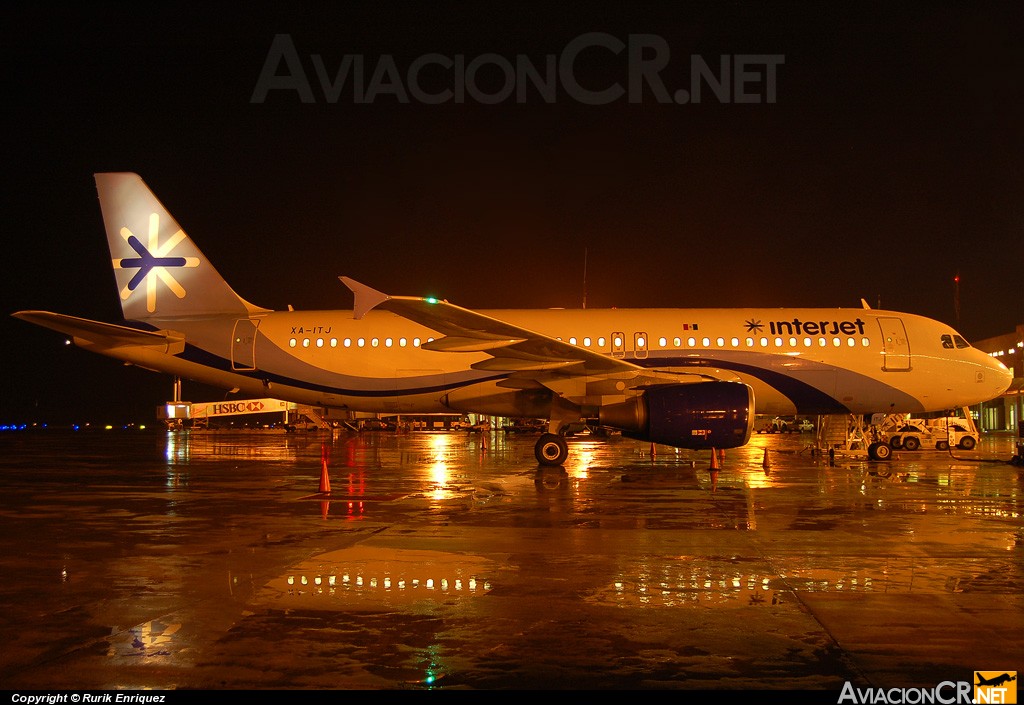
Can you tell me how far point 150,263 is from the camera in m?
21.3

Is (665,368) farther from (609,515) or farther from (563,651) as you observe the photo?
(563,651)

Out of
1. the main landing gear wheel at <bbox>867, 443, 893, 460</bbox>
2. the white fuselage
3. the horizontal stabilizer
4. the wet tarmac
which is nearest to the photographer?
the wet tarmac

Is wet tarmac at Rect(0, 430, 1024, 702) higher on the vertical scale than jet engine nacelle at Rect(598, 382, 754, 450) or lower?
lower

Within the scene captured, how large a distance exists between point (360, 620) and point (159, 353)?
16913mm

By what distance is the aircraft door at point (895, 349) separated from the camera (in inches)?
794

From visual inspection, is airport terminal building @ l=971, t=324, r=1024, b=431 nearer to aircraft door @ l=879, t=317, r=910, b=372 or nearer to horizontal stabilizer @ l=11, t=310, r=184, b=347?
aircraft door @ l=879, t=317, r=910, b=372

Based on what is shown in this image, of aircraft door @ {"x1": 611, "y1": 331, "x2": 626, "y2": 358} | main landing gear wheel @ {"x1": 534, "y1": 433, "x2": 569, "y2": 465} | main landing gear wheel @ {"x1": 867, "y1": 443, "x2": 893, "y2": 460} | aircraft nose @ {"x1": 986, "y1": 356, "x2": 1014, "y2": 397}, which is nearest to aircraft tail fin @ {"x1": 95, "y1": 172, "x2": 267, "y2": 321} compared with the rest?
main landing gear wheel @ {"x1": 534, "y1": 433, "x2": 569, "y2": 465}

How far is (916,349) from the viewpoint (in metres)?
20.4

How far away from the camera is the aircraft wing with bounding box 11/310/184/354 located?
61.5ft

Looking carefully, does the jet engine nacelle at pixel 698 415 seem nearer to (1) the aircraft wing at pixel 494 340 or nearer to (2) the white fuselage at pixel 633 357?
(1) the aircraft wing at pixel 494 340

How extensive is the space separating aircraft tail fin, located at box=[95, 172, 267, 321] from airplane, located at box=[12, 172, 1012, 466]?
2 cm

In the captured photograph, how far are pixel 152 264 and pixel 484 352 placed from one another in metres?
8.72

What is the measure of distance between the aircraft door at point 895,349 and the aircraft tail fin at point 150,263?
15254 mm

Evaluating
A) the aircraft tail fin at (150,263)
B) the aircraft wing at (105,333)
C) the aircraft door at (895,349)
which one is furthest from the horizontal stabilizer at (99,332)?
the aircraft door at (895,349)
